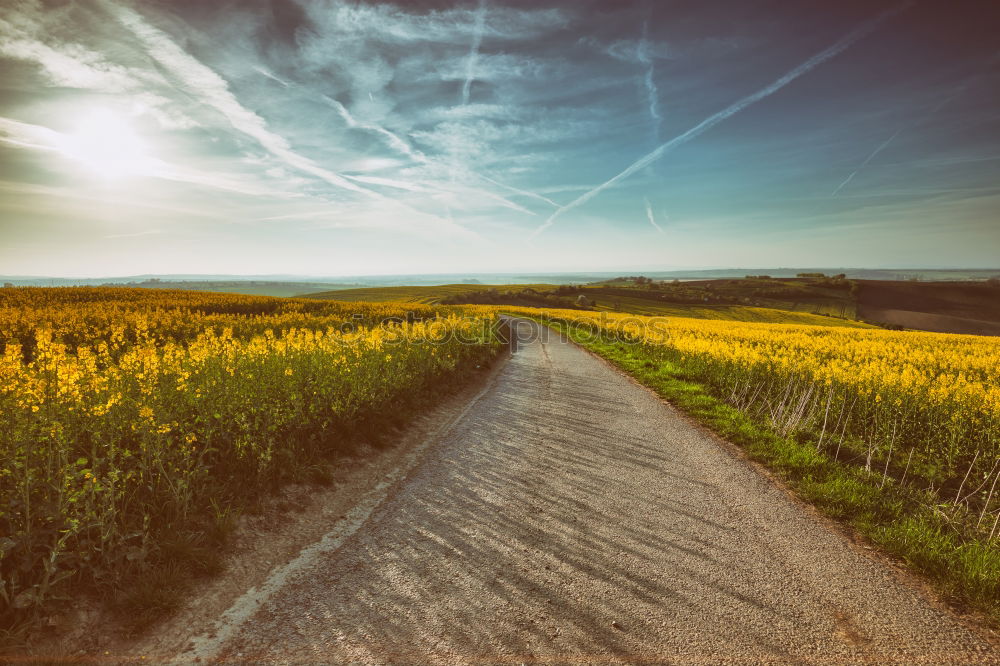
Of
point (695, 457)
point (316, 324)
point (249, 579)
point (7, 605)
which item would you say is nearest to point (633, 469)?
point (695, 457)


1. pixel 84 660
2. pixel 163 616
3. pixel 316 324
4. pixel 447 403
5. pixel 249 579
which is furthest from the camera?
pixel 316 324

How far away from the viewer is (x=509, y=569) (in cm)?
423

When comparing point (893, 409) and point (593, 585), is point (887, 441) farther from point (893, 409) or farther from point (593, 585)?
point (593, 585)

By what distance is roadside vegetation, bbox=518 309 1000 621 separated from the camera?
4.82m

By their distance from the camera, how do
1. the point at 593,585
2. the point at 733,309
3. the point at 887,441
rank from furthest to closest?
1. the point at 733,309
2. the point at 887,441
3. the point at 593,585

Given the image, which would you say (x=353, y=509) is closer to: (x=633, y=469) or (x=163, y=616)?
(x=163, y=616)

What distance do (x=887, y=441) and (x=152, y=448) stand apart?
1180 centimetres

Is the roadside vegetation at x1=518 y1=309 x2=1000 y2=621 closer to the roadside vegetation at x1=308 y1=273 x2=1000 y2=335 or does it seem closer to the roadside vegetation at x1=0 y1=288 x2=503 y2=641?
the roadside vegetation at x1=0 y1=288 x2=503 y2=641

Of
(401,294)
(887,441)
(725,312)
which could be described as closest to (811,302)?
(725,312)

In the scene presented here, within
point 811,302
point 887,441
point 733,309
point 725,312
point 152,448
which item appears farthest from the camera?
point 811,302

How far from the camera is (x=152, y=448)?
4.83m

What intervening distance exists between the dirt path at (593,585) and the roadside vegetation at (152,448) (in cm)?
130

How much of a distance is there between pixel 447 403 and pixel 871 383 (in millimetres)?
10009

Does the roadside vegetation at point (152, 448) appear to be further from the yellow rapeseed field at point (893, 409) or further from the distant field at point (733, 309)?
the distant field at point (733, 309)
